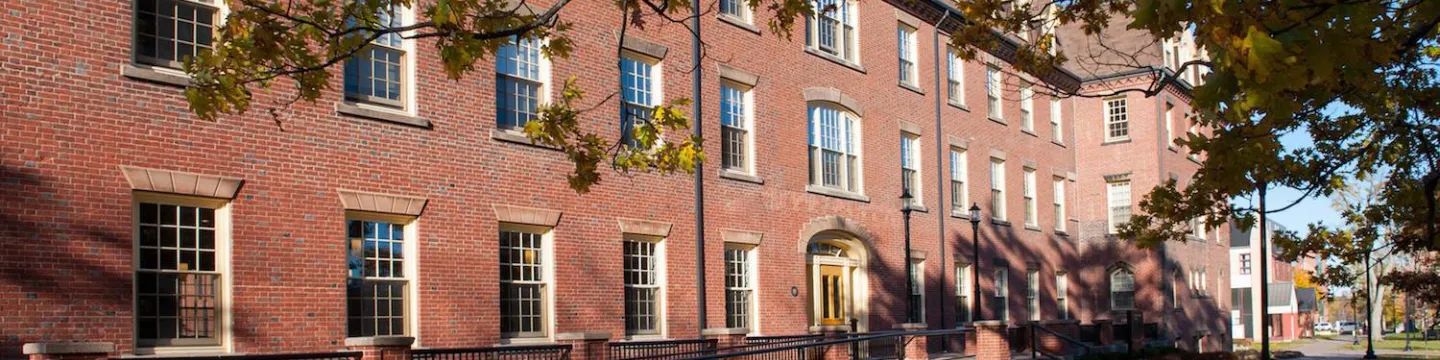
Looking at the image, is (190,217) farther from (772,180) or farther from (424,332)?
(772,180)

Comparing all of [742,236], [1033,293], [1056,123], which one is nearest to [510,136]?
[742,236]

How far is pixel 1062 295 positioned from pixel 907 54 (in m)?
12.3

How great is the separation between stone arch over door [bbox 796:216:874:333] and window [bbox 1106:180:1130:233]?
1683 centimetres

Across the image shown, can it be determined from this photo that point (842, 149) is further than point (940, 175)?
No

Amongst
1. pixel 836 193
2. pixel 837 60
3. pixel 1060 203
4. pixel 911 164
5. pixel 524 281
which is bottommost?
pixel 524 281

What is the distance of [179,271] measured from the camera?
619 inches

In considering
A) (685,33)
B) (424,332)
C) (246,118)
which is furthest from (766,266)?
(246,118)

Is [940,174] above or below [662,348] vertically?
above

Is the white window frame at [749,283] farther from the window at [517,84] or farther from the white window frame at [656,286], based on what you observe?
the window at [517,84]

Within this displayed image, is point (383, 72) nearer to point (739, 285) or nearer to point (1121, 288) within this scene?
point (739, 285)

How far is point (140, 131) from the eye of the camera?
50.5ft

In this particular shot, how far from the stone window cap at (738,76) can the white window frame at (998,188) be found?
40.4ft

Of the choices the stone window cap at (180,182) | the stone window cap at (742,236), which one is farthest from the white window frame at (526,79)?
the stone window cap at (742,236)

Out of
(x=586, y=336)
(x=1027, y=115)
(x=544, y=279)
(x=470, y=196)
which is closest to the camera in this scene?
(x=586, y=336)
